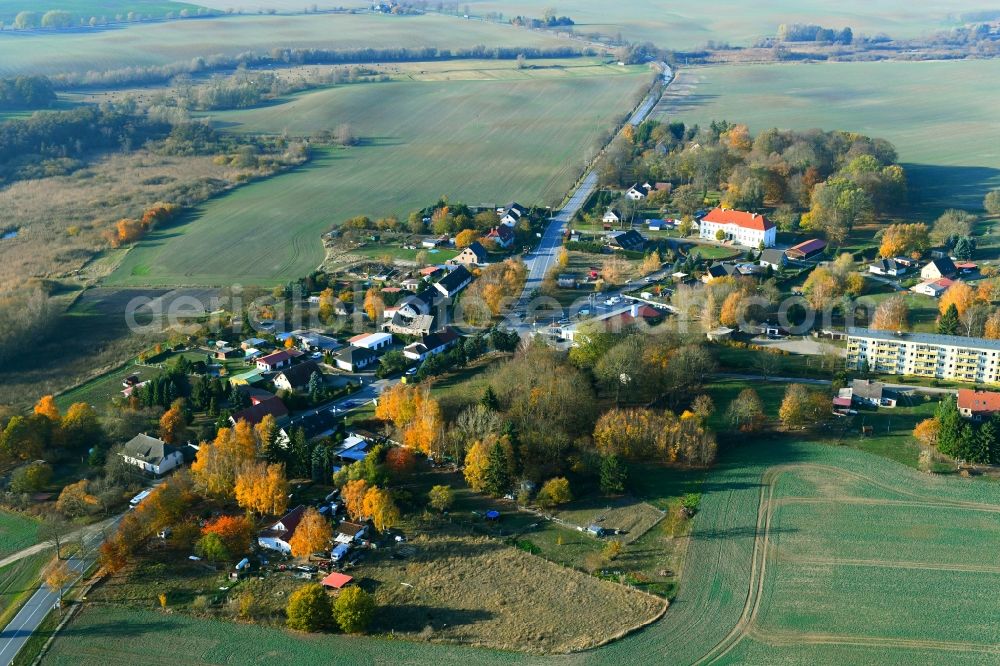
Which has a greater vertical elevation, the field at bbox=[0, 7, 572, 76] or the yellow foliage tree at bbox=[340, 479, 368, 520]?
the field at bbox=[0, 7, 572, 76]

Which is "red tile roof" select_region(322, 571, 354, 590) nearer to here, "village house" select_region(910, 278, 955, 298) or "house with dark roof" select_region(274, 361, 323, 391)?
"house with dark roof" select_region(274, 361, 323, 391)

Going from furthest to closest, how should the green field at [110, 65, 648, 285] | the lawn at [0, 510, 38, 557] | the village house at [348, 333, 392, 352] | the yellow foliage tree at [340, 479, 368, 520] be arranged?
the green field at [110, 65, 648, 285] < the village house at [348, 333, 392, 352] < the yellow foliage tree at [340, 479, 368, 520] < the lawn at [0, 510, 38, 557]

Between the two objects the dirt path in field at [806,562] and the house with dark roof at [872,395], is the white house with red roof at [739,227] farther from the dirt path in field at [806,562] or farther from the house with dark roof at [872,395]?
the dirt path in field at [806,562]

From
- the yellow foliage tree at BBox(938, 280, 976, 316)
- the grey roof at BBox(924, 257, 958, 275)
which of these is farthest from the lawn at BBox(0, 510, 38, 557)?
the grey roof at BBox(924, 257, 958, 275)

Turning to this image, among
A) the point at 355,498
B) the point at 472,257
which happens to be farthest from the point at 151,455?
the point at 472,257

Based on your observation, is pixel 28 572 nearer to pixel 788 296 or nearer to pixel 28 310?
pixel 28 310

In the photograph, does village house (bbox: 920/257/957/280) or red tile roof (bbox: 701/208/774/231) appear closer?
village house (bbox: 920/257/957/280)

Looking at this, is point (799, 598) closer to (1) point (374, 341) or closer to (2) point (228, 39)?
(1) point (374, 341)
